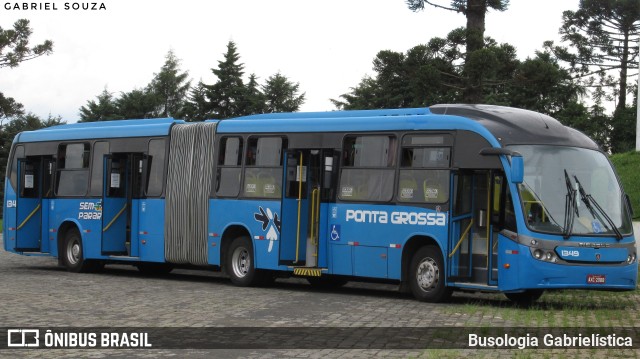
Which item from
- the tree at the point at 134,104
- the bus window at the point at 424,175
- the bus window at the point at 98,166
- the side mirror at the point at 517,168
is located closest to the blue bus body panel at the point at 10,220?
the bus window at the point at 98,166

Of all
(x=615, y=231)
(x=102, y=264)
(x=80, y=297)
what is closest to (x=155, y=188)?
(x=102, y=264)

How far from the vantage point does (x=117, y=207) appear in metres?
26.0

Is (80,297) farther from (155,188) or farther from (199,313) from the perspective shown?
(155,188)

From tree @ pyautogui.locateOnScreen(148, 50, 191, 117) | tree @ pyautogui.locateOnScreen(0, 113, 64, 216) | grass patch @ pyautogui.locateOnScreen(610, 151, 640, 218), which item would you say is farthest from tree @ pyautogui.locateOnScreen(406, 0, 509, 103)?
tree @ pyautogui.locateOnScreen(148, 50, 191, 117)

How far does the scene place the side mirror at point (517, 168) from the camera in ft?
57.4

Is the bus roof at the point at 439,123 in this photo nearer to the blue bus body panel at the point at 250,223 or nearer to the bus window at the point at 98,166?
the blue bus body panel at the point at 250,223

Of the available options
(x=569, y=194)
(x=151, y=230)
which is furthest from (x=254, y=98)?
(x=569, y=194)

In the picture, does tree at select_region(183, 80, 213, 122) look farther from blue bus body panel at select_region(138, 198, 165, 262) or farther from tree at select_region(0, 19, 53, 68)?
blue bus body panel at select_region(138, 198, 165, 262)

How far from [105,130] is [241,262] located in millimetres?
5644

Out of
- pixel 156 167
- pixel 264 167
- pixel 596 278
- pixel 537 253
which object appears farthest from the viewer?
pixel 156 167

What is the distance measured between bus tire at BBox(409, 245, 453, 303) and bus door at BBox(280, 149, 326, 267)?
245cm

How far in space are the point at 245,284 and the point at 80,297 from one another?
4.16 m

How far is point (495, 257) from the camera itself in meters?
18.2

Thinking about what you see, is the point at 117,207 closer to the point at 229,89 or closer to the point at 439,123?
the point at 439,123
